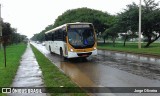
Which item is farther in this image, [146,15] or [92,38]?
[146,15]

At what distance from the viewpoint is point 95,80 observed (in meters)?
12.5

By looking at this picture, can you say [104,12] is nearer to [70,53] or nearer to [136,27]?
[136,27]

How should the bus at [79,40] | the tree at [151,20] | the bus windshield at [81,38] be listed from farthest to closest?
1. the tree at [151,20]
2. the bus windshield at [81,38]
3. the bus at [79,40]

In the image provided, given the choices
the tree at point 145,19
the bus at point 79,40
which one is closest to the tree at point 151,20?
the tree at point 145,19

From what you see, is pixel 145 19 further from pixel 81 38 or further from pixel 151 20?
pixel 81 38

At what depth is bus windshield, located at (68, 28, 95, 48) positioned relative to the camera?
71.9 feet

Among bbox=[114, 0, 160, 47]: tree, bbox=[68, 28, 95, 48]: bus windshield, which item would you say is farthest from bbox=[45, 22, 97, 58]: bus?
bbox=[114, 0, 160, 47]: tree

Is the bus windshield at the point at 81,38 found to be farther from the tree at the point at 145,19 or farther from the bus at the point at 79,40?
the tree at the point at 145,19

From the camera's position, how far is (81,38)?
72.2 ft

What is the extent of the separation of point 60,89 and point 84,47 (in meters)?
12.0

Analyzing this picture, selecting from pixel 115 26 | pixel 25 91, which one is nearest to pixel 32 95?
pixel 25 91

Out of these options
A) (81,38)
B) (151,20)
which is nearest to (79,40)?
(81,38)

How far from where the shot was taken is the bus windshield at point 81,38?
2191cm

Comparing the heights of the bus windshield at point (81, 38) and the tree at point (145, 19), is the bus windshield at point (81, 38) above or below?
below
